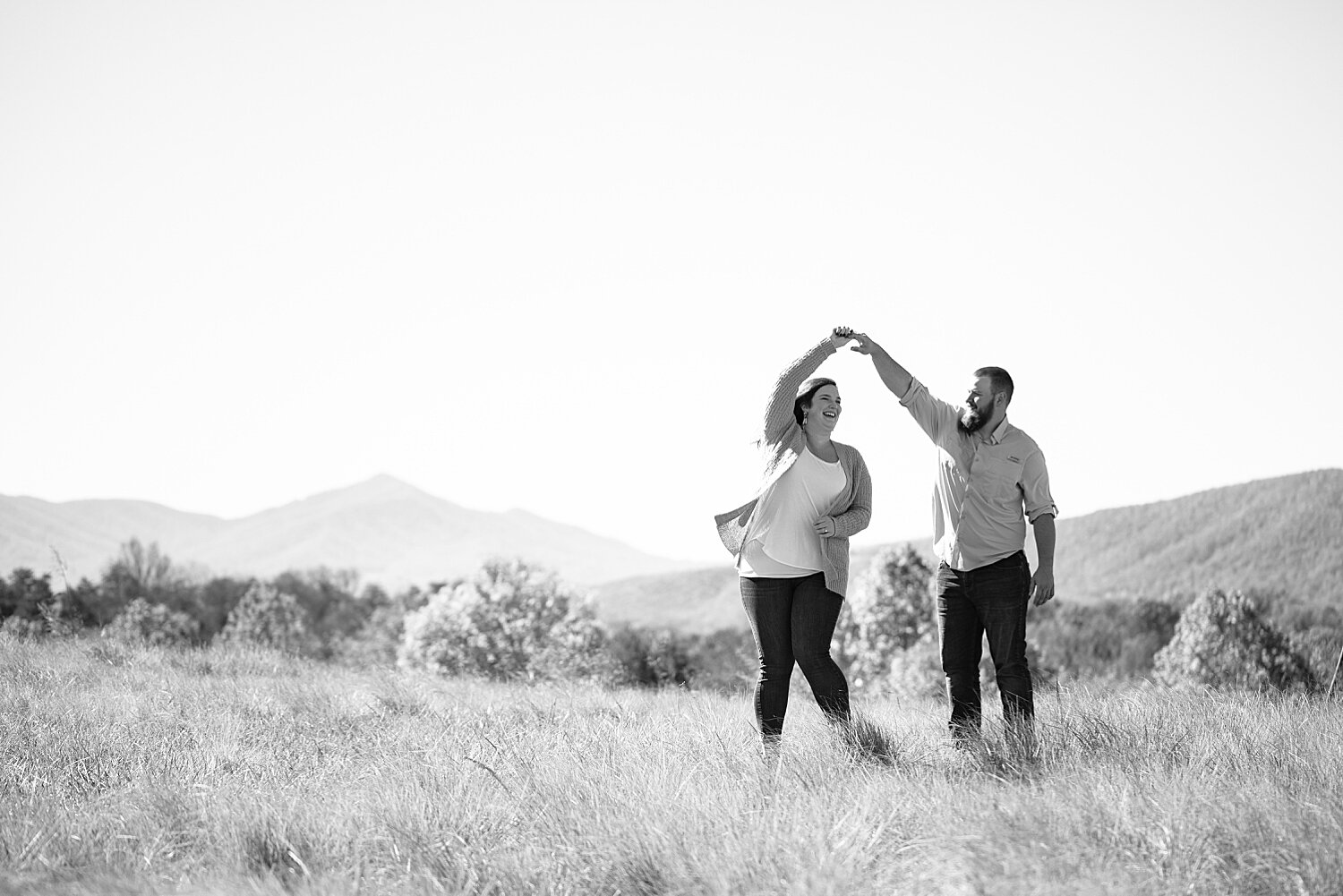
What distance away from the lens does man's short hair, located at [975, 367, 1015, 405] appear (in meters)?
5.07

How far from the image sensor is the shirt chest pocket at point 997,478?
4973mm

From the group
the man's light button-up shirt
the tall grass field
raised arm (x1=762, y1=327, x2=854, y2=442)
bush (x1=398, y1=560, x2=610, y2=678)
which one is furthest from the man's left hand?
bush (x1=398, y1=560, x2=610, y2=678)

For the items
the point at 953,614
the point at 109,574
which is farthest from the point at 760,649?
the point at 109,574

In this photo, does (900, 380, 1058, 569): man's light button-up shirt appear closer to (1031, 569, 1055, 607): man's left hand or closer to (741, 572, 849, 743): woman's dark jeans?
(1031, 569, 1055, 607): man's left hand

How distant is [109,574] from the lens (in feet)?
197

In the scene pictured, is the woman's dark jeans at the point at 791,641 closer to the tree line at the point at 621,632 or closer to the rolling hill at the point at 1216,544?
the tree line at the point at 621,632

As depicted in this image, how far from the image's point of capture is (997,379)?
5.09 meters

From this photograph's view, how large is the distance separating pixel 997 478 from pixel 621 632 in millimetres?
47752

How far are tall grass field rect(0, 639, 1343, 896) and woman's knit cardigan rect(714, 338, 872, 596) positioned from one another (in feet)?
2.71

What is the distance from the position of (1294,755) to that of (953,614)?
4.95ft

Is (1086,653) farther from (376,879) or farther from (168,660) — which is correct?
(376,879)

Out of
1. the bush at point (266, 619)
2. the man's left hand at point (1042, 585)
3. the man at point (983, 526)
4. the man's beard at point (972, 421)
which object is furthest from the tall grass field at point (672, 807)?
the bush at point (266, 619)

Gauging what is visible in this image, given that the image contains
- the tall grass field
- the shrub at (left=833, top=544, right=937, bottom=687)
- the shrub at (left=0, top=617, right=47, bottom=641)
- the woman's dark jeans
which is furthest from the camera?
the shrub at (left=833, top=544, right=937, bottom=687)

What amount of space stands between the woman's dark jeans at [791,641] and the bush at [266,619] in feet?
141
